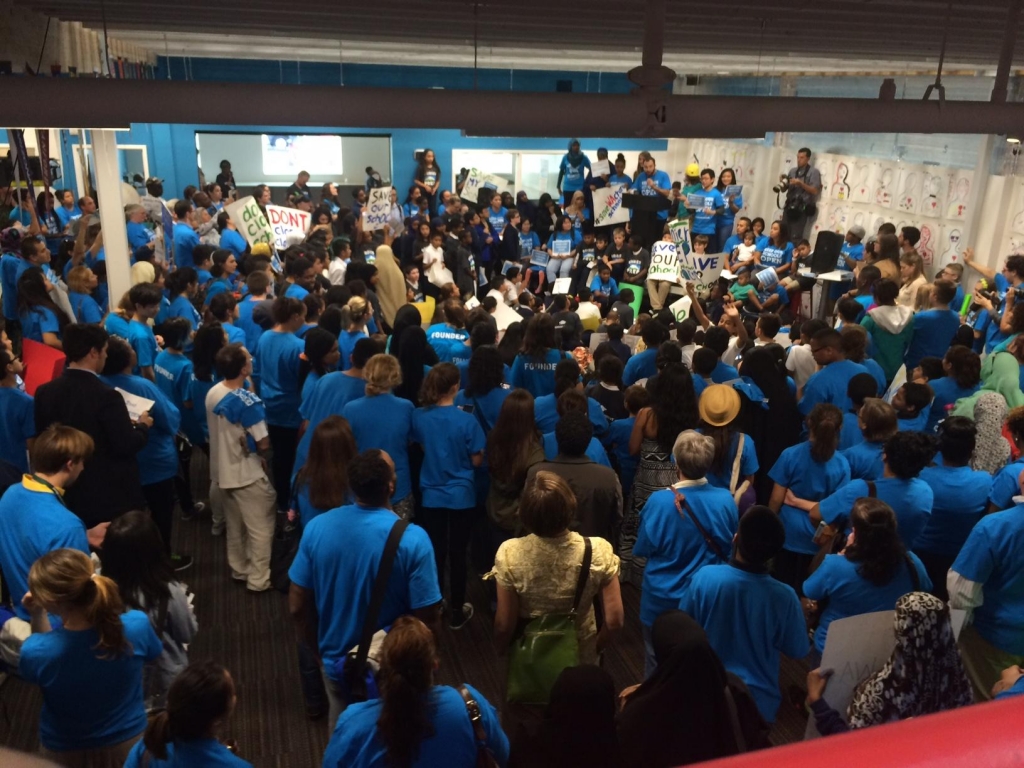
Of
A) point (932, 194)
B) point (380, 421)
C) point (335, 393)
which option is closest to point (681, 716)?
point (380, 421)

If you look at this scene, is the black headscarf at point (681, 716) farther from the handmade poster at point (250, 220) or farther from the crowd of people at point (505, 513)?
the handmade poster at point (250, 220)

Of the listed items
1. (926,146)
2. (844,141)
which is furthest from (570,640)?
(844,141)

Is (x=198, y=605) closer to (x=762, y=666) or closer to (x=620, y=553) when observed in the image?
(x=620, y=553)

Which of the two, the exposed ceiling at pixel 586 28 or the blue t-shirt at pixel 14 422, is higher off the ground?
the exposed ceiling at pixel 586 28

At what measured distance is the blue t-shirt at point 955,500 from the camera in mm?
3938

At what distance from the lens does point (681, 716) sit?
2.47m

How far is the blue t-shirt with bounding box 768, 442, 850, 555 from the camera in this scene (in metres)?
4.12

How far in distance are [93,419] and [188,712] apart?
7.56 feet

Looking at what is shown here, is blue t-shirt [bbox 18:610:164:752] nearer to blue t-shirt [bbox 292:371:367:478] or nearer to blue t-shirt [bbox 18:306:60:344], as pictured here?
blue t-shirt [bbox 292:371:367:478]

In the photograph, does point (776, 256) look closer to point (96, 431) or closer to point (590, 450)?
point (590, 450)

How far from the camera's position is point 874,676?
9.16 feet

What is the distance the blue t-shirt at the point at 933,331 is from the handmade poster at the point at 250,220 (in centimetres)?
622

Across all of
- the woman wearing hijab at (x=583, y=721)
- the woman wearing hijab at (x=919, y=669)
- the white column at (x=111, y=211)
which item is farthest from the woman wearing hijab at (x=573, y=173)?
the woman wearing hijab at (x=583, y=721)

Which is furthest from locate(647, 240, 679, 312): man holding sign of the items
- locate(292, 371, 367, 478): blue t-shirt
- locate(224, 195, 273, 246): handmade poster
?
locate(292, 371, 367, 478): blue t-shirt
